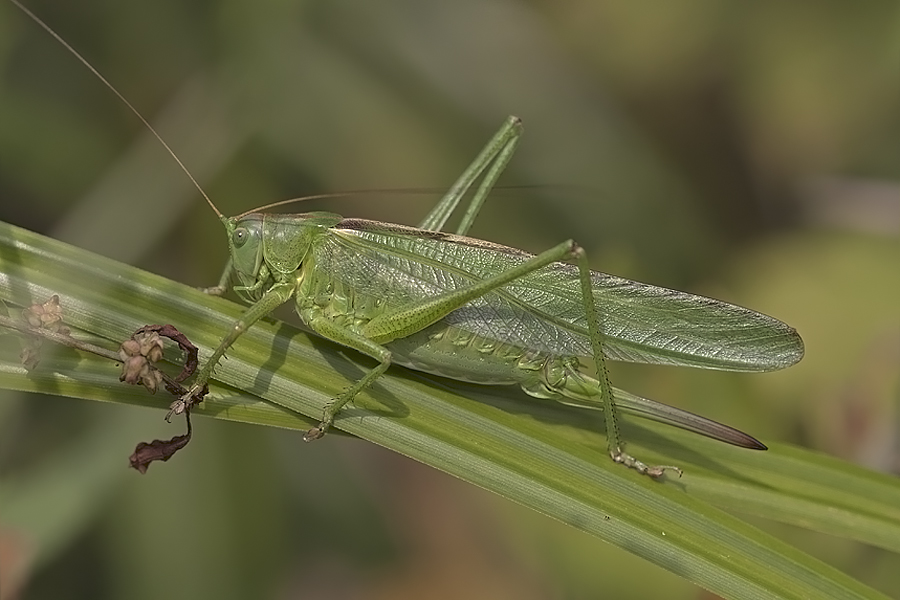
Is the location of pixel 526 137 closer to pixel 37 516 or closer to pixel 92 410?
pixel 92 410

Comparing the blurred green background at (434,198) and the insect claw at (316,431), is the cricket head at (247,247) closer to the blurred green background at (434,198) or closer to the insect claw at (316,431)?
the insect claw at (316,431)

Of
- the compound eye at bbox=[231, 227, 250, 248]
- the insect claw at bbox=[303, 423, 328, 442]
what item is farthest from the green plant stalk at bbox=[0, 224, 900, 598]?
the compound eye at bbox=[231, 227, 250, 248]

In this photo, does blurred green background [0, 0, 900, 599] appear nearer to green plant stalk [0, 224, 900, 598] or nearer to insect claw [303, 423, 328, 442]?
green plant stalk [0, 224, 900, 598]

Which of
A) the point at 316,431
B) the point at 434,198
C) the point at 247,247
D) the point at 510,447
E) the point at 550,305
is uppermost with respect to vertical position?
the point at 434,198

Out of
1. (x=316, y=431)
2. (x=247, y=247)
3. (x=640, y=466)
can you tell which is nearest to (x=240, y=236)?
(x=247, y=247)

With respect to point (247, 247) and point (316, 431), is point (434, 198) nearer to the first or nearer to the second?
point (247, 247)
